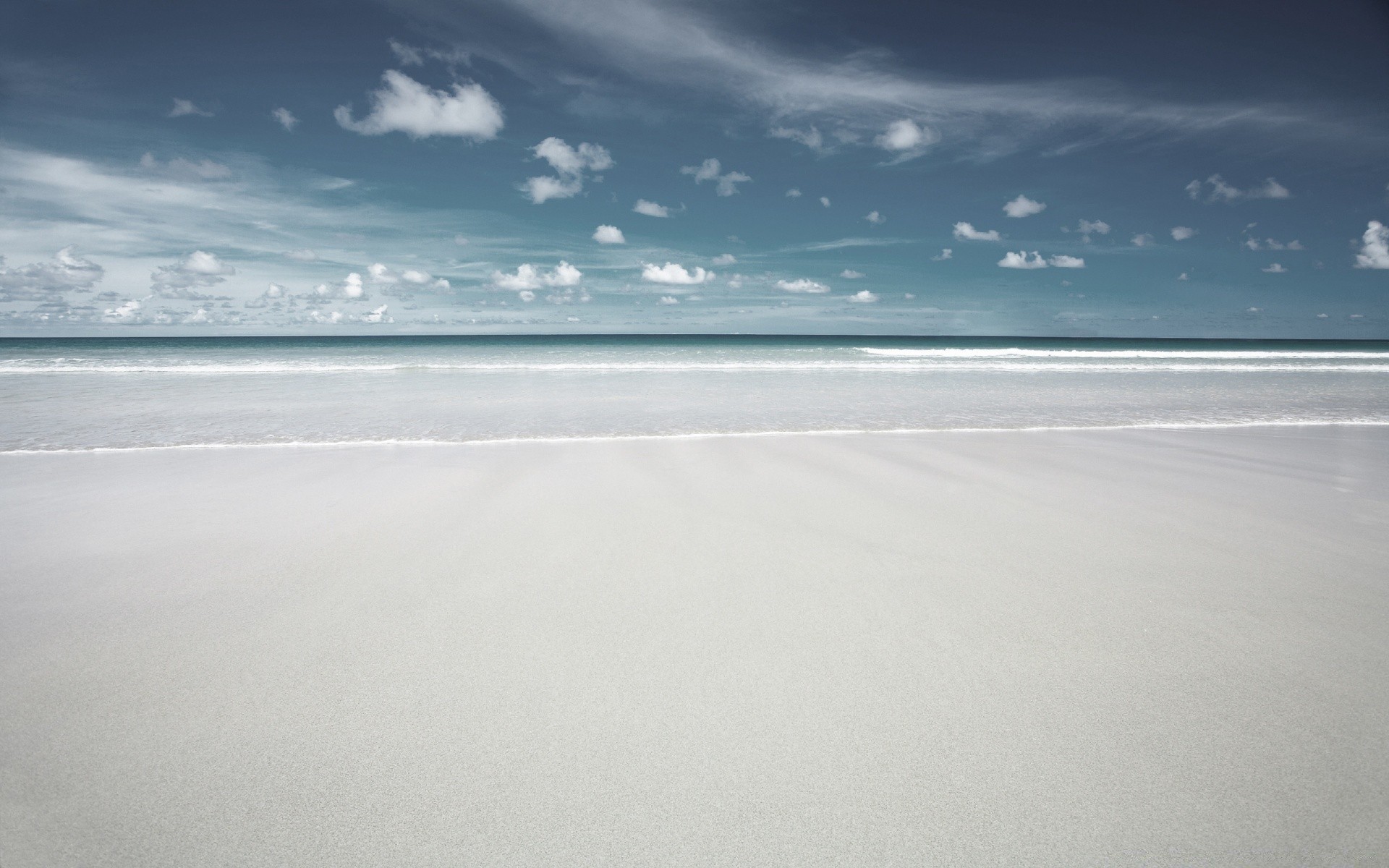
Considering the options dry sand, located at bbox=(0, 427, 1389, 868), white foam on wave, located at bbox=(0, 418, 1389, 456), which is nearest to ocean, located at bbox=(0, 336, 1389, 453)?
white foam on wave, located at bbox=(0, 418, 1389, 456)

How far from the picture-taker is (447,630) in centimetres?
253

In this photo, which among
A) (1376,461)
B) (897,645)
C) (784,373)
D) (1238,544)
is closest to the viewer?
(897,645)

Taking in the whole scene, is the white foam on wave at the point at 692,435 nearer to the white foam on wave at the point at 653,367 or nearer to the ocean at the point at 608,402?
the ocean at the point at 608,402

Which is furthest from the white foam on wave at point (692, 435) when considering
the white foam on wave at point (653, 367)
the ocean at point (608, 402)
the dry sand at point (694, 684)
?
the white foam on wave at point (653, 367)

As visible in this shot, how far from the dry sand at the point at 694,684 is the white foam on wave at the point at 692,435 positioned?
2376 mm

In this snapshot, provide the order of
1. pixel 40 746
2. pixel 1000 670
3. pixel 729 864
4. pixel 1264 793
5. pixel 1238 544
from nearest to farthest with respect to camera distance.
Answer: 1. pixel 729 864
2. pixel 1264 793
3. pixel 40 746
4. pixel 1000 670
5. pixel 1238 544

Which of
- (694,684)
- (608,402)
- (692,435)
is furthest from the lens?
(608,402)

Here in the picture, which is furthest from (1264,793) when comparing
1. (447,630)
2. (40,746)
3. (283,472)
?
(283,472)

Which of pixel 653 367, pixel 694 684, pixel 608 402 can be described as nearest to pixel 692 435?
pixel 608 402

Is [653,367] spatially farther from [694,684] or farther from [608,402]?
[694,684]

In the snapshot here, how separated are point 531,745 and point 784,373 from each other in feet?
58.2

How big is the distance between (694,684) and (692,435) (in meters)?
5.23

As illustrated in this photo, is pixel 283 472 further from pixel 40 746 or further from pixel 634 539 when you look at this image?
pixel 40 746

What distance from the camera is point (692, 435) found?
7.33 m
